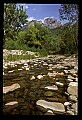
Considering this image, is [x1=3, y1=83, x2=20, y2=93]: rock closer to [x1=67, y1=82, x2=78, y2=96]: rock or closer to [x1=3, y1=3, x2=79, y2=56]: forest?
[x1=67, y1=82, x2=78, y2=96]: rock

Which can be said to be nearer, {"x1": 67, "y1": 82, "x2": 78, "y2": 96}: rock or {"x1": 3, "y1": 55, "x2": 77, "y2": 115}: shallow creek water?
{"x1": 3, "y1": 55, "x2": 77, "y2": 115}: shallow creek water

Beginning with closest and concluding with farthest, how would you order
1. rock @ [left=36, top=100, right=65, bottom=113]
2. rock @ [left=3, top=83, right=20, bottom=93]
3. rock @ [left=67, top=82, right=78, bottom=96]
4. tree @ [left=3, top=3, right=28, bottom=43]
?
rock @ [left=36, top=100, right=65, bottom=113], rock @ [left=67, top=82, right=78, bottom=96], rock @ [left=3, top=83, right=20, bottom=93], tree @ [left=3, top=3, right=28, bottom=43]

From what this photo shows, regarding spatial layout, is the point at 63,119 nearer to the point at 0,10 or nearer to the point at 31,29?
the point at 0,10

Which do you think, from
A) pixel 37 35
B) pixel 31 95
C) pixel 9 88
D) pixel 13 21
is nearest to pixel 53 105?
pixel 31 95

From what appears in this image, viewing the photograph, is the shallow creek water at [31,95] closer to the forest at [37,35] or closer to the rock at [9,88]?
the rock at [9,88]

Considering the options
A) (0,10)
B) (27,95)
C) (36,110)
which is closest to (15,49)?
(27,95)

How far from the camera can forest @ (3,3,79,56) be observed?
27.4 feet

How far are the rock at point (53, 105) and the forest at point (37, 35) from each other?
4.62m

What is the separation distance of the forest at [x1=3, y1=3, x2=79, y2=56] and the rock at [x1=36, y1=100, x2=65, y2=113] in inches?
182

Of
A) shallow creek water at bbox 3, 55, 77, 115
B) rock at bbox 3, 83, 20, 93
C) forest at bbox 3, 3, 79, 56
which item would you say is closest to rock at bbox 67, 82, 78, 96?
shallow creek water at bbox 3, 55, 77, 115

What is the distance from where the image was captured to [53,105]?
2711mm

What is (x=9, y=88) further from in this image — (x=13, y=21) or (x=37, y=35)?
(x=37, y=35)

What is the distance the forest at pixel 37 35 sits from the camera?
836 centimetres

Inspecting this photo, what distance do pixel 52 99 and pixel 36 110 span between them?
1.53 ft
